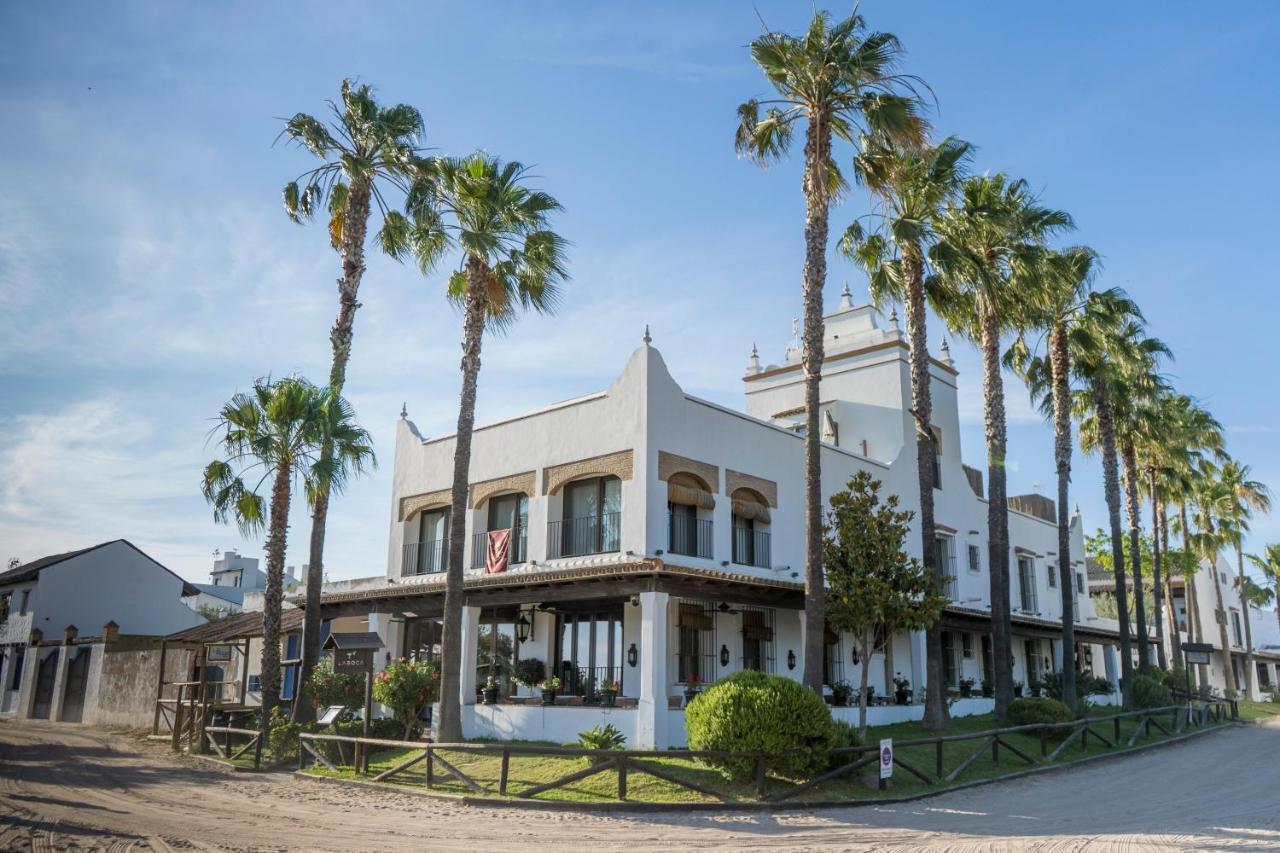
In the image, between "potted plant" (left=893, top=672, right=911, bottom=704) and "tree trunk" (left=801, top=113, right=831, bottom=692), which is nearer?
"tree trunk" (left=801, top=113, right=831, bottom=692)

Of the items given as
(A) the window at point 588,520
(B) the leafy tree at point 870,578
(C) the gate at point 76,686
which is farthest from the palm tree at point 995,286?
(C) the gate at point 76,686

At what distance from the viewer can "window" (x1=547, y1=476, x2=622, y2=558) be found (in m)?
22.2

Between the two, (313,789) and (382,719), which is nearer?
(313,789)

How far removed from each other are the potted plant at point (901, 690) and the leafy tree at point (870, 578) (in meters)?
5.99

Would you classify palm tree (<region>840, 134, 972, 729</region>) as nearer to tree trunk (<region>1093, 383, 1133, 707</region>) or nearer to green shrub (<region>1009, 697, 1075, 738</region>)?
green shrub (<region>1009, 697, 1075, 738</region>)

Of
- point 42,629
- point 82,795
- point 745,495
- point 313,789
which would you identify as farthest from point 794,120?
point 42,629

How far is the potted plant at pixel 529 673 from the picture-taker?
22.6m

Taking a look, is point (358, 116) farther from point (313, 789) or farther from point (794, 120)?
point (313, 789)

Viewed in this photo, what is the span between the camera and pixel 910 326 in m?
22.7

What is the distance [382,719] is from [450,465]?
24.4 ft

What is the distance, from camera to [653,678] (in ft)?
60.8

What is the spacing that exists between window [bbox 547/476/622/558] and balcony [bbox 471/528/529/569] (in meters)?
1.17

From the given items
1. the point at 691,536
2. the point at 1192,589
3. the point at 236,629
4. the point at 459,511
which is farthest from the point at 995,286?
the point at 1192,589

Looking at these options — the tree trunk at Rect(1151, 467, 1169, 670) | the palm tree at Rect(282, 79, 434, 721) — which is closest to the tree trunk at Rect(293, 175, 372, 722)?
the palm tree at Rect(282, 79, 434, 721)
